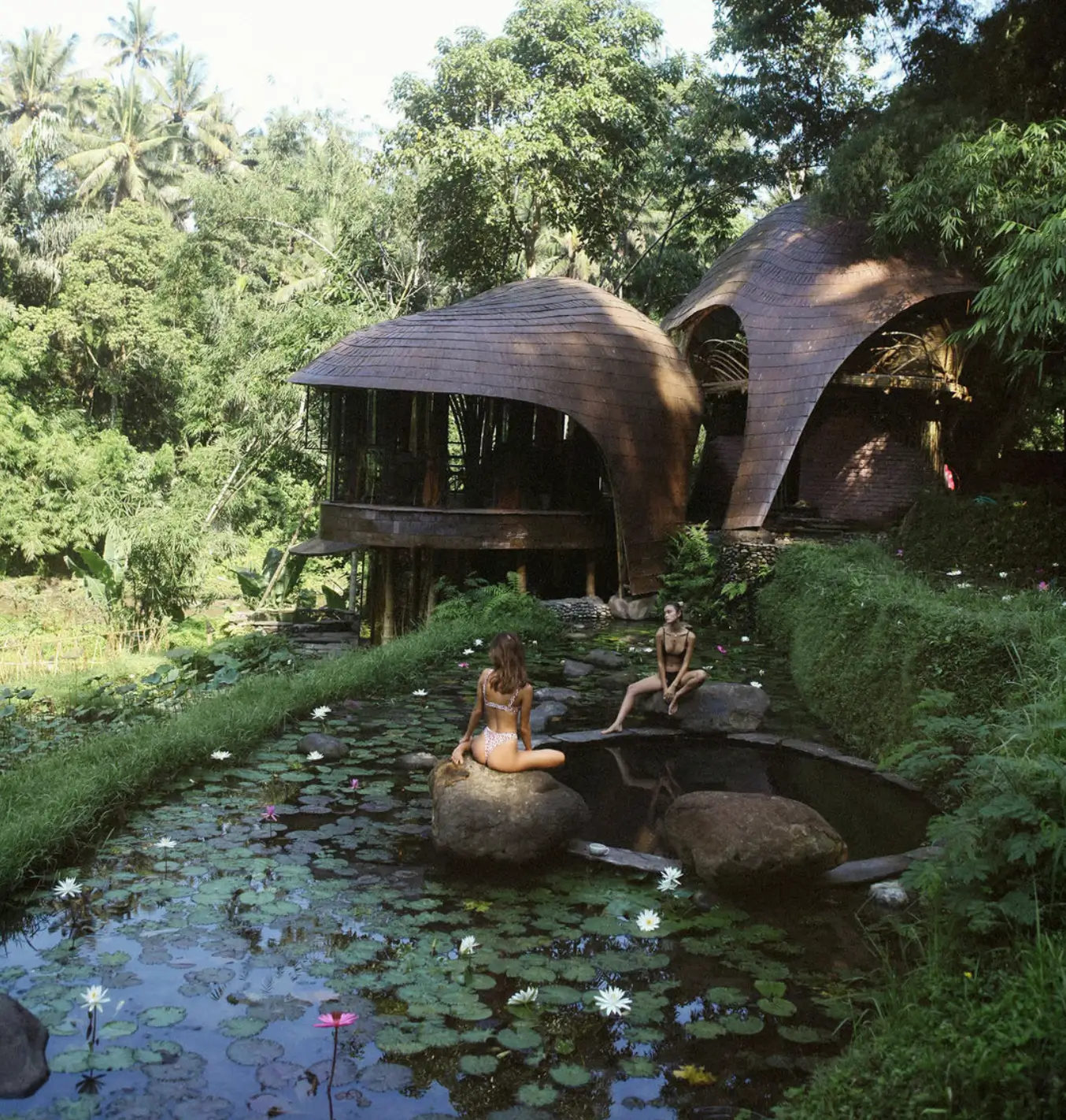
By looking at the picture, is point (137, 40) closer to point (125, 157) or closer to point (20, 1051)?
point (125, 157)

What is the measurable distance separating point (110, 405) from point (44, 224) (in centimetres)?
473

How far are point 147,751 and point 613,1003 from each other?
3717mm

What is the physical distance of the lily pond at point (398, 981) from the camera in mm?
3385

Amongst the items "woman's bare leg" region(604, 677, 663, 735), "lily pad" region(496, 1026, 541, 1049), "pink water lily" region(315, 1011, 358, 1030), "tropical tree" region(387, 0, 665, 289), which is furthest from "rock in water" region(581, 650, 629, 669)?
"tropical tree" region(387, 0, 665, 289)

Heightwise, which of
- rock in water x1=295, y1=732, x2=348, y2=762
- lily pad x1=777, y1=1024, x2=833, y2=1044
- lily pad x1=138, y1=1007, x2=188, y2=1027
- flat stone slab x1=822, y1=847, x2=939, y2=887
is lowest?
rock in water x1=295, y1=732, x2=348, y2=762

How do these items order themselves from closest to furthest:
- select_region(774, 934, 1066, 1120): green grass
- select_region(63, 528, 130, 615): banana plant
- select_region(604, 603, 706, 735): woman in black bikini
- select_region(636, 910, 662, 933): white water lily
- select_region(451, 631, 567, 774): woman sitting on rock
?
select_region(774, 934, 1066, 1120): green grass, select_region(636, 910, 662, 933): white water lily, select_region(451, 631, 567, 774): woman sitting on rock, select_region(604, 603, 706, 735): woman in black bikini, select_region(63, 528, 130, 615): banana plant

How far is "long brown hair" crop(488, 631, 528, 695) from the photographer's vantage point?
5.59 metres

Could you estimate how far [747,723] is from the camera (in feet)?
26.4

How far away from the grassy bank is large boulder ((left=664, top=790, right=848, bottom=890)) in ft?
9.69

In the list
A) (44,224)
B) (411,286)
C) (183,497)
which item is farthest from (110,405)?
(411,286)

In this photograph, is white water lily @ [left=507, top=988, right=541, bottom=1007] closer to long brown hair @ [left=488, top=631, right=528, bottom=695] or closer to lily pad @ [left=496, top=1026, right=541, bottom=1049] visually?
lily pad @ [left=496, top=1026, right=541, bottom=1049]

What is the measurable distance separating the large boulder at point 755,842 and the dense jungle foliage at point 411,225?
10.9 m

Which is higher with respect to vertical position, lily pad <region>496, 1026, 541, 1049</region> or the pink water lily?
the pink water lily

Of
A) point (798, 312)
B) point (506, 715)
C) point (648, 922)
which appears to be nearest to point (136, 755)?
point (506, 715)
